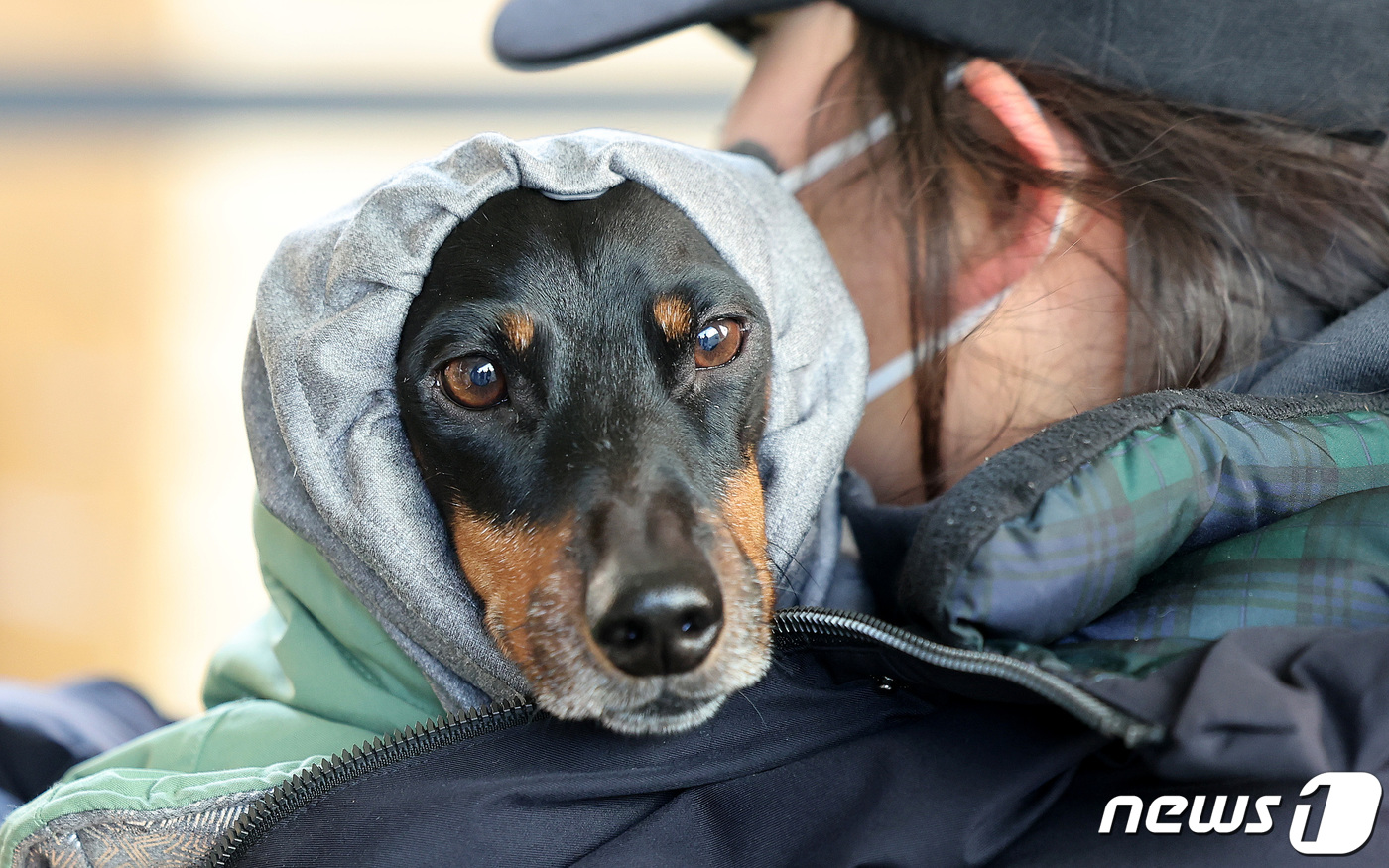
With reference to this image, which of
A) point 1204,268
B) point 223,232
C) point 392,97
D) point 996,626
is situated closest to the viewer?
point 996,626

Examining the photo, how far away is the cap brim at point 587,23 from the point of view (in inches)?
60.9

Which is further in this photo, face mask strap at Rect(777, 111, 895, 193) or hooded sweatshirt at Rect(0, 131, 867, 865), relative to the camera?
face mask strap at Rect(777, 111, 895, 193)

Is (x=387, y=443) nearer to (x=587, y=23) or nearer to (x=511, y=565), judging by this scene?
(x=511, y=565)

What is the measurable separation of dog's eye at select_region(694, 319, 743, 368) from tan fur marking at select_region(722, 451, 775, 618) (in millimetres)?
125

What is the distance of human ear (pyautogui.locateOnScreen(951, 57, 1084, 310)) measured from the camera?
1.33 meters

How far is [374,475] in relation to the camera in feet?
3.81

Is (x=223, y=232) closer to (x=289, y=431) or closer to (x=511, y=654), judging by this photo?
(x=289, y=431)

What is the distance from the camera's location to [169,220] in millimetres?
4012

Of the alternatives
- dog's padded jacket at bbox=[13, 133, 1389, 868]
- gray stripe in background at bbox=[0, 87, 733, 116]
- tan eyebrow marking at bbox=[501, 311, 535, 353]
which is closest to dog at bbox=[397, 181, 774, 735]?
tan eyebrow marking at bbox=[501, 311, 535, 353]

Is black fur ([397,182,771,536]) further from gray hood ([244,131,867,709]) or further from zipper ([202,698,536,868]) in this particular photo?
zipper ([202,698,536,868])

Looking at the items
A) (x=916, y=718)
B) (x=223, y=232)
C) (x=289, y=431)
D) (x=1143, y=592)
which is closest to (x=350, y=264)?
(x=289, y=431)

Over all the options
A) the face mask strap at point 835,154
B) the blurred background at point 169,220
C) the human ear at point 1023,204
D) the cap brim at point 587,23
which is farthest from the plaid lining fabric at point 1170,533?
the blurred background at point 169,220

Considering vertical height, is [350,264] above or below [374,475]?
above

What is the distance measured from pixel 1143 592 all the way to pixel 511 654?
64 cm
